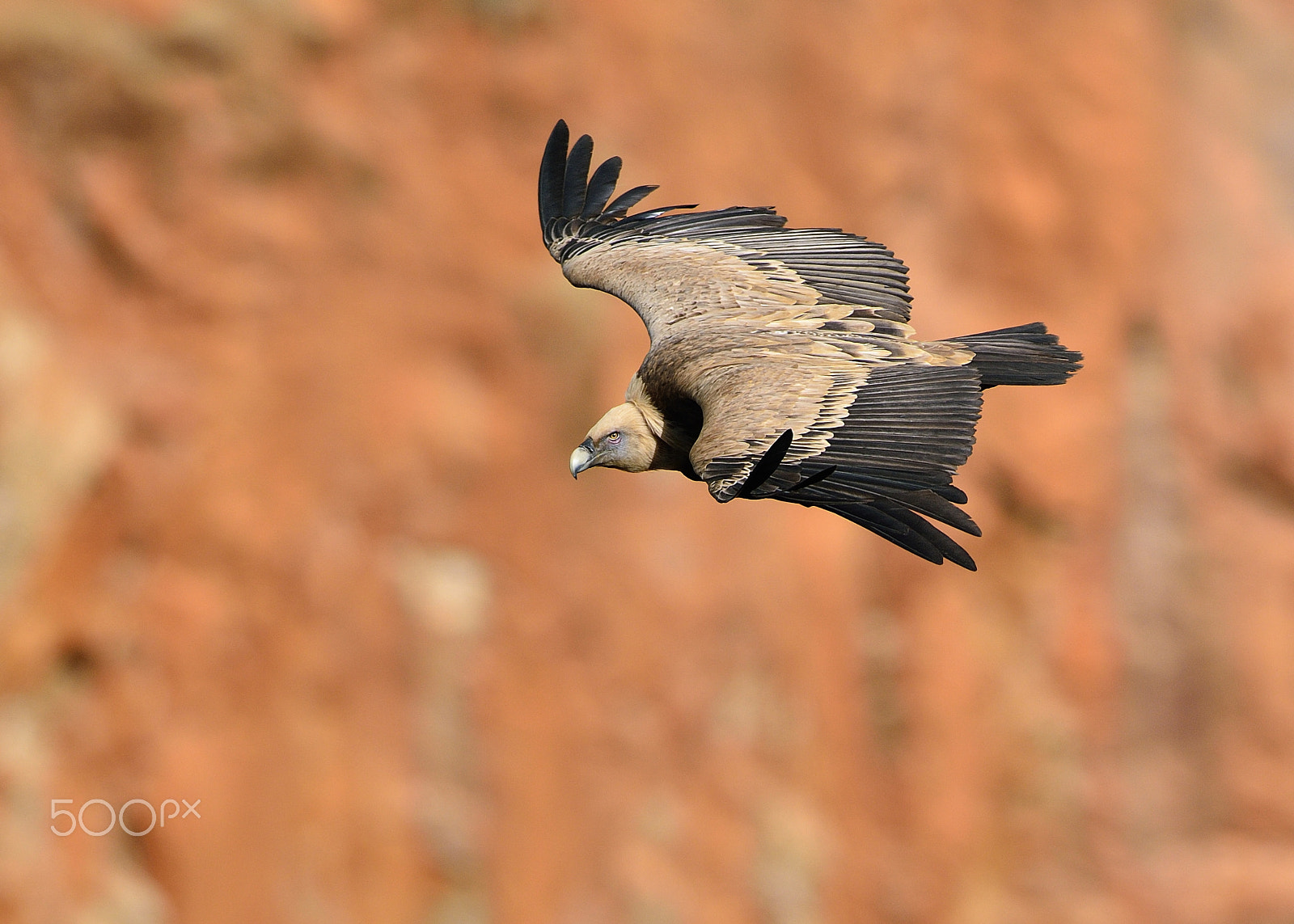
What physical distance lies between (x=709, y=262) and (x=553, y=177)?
928mm

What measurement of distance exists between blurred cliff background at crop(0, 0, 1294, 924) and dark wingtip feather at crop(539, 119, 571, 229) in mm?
4175

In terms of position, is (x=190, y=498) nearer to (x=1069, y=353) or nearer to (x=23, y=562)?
(x=23, y=562)

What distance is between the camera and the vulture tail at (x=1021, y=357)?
555 cm

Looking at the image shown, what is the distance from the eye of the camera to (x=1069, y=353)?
5.74m

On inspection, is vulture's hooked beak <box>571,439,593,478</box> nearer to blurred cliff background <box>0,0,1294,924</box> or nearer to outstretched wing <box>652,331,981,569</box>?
outstretched wing <box>652,331,981,569</box>

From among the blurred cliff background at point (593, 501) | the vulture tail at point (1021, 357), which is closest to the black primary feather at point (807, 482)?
the vulture tail at point (1021, 357)

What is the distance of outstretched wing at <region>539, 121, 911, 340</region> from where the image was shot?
6047 mm

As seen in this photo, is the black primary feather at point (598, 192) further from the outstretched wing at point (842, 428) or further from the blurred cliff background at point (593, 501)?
the blurred cliff background at point (593, 501)

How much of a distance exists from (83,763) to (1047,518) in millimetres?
7308

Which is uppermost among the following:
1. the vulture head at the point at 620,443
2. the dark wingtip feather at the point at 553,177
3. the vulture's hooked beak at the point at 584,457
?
the dark wingtip feather at the point at 553,177

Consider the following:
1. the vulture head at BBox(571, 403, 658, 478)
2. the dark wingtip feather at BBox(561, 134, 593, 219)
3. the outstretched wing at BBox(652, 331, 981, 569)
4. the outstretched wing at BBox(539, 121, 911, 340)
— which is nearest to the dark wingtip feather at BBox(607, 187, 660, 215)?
the outstretched wing at BBox(539, 121, 911, 340)

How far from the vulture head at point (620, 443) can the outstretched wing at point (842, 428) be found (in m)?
0.33

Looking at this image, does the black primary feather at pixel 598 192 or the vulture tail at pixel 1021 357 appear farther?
the black primary feather at pixel 598 192

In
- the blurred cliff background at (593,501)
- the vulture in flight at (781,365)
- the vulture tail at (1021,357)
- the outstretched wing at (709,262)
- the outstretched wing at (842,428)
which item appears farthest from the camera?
the blurred cliff background at (593,501)
